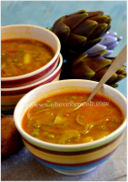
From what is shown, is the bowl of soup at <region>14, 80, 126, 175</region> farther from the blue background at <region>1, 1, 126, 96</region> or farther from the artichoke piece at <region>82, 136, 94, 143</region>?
the blue background at <region>1, 1, 126, 96</region>

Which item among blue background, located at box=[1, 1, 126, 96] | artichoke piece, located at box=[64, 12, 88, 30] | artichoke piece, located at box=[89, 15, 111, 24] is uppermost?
artichoke piece, located at box=[89, 15, 111, 24]

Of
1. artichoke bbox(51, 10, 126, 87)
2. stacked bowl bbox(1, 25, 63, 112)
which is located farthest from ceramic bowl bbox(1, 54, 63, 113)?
artichoke bbox(51, 10, 126, 87)

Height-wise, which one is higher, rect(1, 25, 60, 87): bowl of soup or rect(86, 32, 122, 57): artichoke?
rect(86, 32, 122, 57): artichoke

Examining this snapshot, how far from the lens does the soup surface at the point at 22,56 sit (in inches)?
58.7

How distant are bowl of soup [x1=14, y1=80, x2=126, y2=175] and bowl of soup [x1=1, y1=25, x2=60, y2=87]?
13 centimetres

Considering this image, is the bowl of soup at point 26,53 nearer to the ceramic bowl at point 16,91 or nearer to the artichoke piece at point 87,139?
the ceramic bowl at point 16,91

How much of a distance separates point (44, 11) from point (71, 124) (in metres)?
1.58

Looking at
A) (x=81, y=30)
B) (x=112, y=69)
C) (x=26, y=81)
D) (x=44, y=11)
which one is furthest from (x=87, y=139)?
(x=44, y=11)

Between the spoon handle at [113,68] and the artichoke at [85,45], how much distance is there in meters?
0.29

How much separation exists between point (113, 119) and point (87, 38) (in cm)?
57

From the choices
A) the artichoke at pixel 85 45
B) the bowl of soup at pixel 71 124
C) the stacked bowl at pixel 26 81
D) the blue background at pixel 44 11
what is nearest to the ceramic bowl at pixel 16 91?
the stacked bowl at pixel 26 81

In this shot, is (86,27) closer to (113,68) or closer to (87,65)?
(87,65)

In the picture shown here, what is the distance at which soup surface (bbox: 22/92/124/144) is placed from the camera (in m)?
1.16

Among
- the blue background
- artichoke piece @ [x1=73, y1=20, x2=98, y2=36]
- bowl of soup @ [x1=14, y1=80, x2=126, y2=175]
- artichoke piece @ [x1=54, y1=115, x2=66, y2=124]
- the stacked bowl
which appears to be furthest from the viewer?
the blue background
